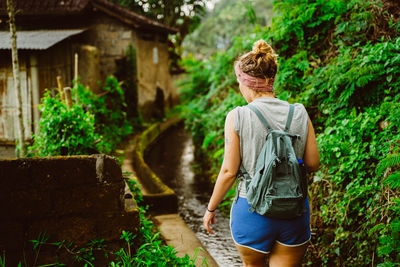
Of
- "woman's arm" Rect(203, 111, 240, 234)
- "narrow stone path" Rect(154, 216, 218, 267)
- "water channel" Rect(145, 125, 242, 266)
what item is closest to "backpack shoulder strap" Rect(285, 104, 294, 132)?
"woman's arm" Rect(203, 111, 240, 234)

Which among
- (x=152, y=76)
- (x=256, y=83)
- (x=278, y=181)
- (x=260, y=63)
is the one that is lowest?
(x=278, y=181)

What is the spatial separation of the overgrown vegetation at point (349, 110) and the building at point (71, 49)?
5.91 meters

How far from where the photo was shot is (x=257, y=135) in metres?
2.19

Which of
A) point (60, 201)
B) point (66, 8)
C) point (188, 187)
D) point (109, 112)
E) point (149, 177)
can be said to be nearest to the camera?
point (60, 201)

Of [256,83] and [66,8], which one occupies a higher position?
[66,8]

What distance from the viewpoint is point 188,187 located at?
300 inches

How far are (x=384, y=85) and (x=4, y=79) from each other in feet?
27.9

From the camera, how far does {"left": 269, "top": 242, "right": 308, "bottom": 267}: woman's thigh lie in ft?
7.25

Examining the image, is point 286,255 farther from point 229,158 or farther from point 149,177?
point 149,177

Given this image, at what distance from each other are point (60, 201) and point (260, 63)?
2.00 meters

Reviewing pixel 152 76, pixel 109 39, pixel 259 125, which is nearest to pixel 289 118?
pixel 259 125

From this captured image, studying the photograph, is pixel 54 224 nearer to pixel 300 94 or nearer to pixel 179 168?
pixel 300 94

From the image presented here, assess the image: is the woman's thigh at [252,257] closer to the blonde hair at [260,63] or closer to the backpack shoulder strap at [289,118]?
the backpack shoulder strap at [289,118]

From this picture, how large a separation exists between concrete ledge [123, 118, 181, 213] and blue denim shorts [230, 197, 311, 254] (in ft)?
10.8
